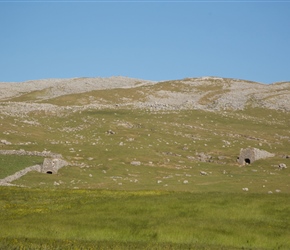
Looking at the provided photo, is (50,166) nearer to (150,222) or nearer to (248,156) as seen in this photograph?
(248,156)

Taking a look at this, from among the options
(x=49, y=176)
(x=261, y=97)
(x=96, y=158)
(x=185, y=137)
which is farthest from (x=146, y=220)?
(x=261, y=97)

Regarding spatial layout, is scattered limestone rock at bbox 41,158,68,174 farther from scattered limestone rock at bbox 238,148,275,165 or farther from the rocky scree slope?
the rocky scree slope

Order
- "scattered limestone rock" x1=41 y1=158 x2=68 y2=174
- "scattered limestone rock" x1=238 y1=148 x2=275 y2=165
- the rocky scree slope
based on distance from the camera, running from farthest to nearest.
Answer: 1. the rocky scree slope
2. "scattered limestone rock" x1=238 y1=148 x2=275 y2=165
3. "scattered limestone rock" x1=41 y1=158 x2=68 y2=174

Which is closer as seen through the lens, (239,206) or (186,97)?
(239,206)

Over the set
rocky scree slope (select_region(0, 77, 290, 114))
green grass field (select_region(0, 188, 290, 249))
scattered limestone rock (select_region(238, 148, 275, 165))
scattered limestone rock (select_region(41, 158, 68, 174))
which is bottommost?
green grass field (select_region(0, 188, 290, 249))

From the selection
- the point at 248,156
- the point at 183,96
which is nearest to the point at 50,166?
the point at 248,156

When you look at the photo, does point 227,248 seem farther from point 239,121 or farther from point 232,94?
point 232,94

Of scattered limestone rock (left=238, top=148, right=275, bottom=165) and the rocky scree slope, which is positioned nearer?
scattered limestone rock (left=238, top=148, right=275, bottom=165)

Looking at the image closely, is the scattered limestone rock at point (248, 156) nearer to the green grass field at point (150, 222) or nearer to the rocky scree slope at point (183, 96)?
the green grass field at point (150, 222)

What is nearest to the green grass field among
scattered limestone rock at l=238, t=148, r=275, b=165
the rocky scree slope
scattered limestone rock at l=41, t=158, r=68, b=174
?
scattered limestone rock at l=41, t=158, r=68, b=174

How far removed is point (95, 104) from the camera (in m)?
139

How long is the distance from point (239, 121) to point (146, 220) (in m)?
91.8

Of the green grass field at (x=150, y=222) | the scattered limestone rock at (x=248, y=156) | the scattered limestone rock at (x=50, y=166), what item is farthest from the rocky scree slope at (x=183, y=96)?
the green grass field at (x=150, y=222)

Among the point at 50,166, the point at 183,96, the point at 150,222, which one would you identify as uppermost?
the point at 183,96
